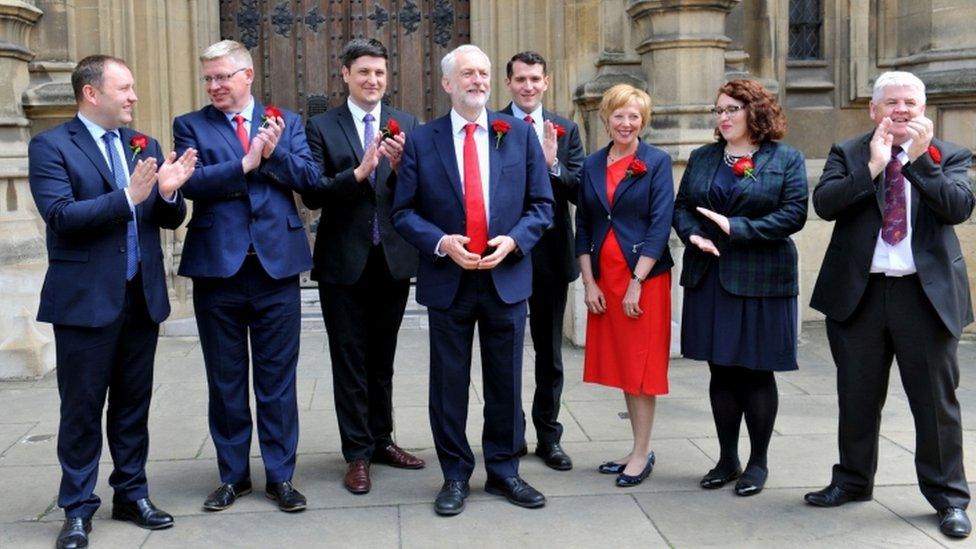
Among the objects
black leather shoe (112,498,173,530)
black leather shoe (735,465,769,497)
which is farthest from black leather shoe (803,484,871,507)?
black leather shoe (112,498,173,530)

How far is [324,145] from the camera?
4.94 m

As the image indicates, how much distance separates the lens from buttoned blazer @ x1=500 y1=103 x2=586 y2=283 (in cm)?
534

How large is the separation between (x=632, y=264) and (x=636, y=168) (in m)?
0.43

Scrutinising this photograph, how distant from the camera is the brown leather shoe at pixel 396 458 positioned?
524cm

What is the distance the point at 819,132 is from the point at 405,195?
5918 millimetres

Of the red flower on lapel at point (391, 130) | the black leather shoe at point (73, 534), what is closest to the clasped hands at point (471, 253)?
the red flower on lapel at point (391, 130)

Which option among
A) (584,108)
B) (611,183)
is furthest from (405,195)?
(584,108)

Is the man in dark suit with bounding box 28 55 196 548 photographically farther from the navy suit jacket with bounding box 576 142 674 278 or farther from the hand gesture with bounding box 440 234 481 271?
the navy suit jacket with bounding box 576 142 674 278

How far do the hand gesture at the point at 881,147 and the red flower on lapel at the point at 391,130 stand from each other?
1.97 metres

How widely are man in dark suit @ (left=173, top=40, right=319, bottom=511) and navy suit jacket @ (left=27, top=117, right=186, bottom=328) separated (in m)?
0.38

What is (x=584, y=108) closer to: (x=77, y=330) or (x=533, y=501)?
(x=533, y=501)

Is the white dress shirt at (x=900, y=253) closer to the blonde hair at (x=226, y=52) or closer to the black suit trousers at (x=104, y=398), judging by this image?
the blonde hair at (x=226, y=52)

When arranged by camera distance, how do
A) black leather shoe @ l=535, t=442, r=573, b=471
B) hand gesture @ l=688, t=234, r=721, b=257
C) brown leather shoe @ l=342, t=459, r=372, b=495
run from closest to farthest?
hand gesture @ l=688, t=234, r=721, b=257
brown leather shoe @ l=342, t=459, r=372, b=495
black leather shoe @ l=535, t=442, r=573, b=471

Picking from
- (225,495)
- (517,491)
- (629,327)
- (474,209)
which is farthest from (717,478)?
(225,495)
